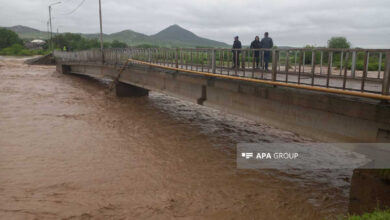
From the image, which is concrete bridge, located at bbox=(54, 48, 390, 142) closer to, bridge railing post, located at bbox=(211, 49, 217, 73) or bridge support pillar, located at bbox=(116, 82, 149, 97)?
bridge railing post, located at bbox=(211, 49, 217, 73)

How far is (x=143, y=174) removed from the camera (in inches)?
312

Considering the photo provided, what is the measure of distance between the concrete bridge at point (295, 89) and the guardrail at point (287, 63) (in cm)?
2

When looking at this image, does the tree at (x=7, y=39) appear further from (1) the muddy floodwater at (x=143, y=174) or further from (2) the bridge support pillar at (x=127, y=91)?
(1) the muddy floodwater at (x=143, y=174)

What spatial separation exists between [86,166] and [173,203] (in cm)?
317

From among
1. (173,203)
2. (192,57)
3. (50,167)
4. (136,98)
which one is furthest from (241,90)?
(136,98)

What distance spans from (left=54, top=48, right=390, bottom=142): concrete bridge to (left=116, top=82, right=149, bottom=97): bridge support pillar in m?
4.37

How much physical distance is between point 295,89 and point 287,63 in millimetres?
748

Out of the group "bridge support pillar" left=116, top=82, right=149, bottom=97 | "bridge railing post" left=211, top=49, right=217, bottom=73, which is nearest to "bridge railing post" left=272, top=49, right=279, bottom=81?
"bridge railing post" left=211, top=49, right=217, bottom=73

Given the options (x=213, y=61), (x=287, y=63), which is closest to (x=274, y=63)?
(x=287, y=63)

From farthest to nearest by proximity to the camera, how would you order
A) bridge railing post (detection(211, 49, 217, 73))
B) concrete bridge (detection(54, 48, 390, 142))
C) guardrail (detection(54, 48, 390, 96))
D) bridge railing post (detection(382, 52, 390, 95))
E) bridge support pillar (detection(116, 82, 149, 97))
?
bridge support pillar (detection(116, 82, 149, 97)) → bridge railing post (detection(211, 49, 217, 73)) → guardrail (detection(54, 48, 390, 96)) → concrete bridge (detection(54, 48, 390, 142)) → bridge railing post (detection(382, 52, 390, 95))

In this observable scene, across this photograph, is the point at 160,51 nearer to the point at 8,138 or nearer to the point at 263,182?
the point at 8,138

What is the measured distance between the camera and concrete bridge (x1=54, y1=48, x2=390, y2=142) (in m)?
6.10

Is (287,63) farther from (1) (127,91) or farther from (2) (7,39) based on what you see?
(2) (7,39)

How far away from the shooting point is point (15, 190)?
6805mm
